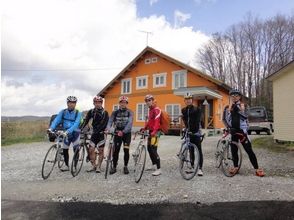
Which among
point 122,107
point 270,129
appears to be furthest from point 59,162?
point 270,129

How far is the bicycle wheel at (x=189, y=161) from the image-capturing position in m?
7.54

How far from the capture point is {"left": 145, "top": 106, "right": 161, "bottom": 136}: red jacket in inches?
308

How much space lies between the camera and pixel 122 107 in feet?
27.0

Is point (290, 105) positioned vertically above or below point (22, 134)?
above

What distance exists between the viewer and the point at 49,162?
7.88 meters

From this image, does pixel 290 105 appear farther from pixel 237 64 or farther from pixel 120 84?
pixel 237 64

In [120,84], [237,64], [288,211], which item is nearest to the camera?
[288,211]

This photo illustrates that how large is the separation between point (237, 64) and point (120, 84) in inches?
968

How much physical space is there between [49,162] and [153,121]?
2621mm

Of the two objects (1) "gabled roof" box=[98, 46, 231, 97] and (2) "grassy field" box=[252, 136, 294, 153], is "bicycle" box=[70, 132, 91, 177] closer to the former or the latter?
(2) "grassy field" box=[252, 136, 294, 153]

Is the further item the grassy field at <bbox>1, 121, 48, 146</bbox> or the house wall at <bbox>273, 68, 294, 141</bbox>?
the grassy field at <bbox>1, 121, 48, 146</bbox>

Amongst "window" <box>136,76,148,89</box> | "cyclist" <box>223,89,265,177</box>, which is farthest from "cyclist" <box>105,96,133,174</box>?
"window" <box>136,76,148,89</box>

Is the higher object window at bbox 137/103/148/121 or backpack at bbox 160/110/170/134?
window at bbox 137/103/148/121

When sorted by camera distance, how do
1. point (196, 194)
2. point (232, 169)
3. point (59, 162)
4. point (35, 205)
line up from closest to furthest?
1. point (35, 205)
2. point (196, 194)
3. point (232, 169)
4. point (59, 162)
